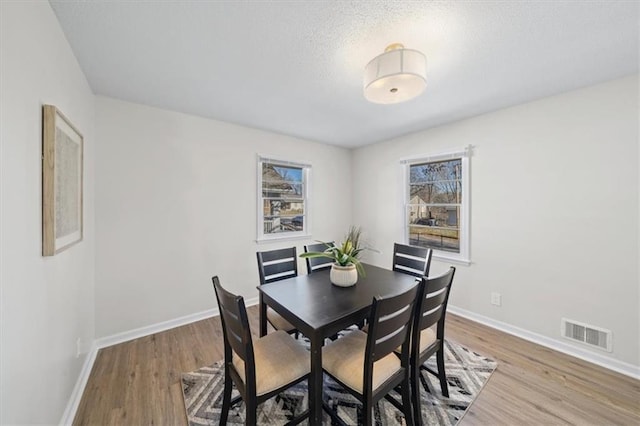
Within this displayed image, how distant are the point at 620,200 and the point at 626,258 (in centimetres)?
49

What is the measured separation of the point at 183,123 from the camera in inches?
112

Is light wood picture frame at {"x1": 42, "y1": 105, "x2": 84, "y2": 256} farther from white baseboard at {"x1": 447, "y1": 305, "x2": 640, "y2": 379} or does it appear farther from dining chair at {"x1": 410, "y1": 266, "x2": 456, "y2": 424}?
white baseboard at {"x1": 447, "y1": 305, "x2": 640, "y2": 379}

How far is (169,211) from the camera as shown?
2783mm

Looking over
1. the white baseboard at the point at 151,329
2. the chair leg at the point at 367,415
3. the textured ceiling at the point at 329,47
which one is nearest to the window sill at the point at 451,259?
the textured ceiling at the point at 329,47

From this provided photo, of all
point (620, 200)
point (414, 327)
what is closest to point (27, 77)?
point (414, 327)

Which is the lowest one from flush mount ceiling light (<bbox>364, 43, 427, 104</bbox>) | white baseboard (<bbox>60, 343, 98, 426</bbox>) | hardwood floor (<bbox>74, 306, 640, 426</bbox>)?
hardwood floor (<bbox>74, 306, 640, 426</bbox>)

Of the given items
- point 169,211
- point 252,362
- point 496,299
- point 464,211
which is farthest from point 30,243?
point 496,299

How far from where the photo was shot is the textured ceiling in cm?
138

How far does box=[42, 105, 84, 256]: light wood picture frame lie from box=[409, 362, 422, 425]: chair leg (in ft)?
7.11

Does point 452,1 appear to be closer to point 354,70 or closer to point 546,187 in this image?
point 354,70

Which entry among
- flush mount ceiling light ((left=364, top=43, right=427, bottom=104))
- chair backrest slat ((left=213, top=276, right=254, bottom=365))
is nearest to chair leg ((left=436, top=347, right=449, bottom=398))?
chair backrest slat ((left=213, top=276, right=254, bottom=365))

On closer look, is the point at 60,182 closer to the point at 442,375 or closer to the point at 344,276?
the point at 344,276

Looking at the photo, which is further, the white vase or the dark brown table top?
the white vase

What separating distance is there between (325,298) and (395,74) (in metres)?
1.48
